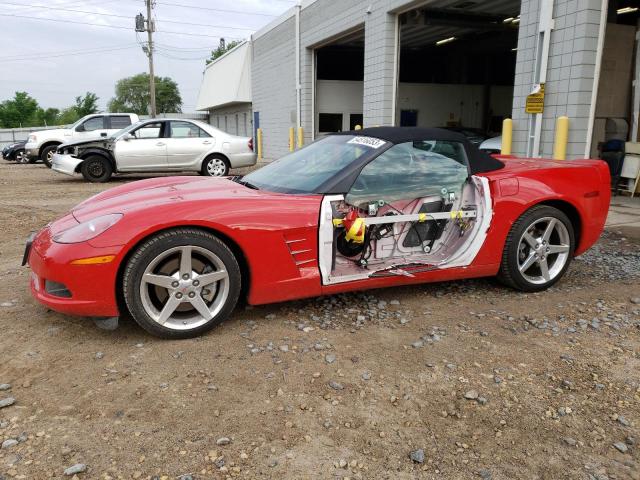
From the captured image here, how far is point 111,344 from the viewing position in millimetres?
3045

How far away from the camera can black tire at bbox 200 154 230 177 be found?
12.3 m

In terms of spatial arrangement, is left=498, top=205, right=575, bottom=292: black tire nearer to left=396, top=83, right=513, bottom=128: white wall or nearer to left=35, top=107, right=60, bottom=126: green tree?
left=396, top=83, right=513, bottom=128: white wall

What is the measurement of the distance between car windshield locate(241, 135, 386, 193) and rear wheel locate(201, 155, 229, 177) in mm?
8311

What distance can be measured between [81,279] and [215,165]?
978 cm

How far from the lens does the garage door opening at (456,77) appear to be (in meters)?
21.3

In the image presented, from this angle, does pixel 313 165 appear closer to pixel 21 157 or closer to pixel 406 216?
pixel 406 216

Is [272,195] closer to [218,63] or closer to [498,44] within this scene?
[498,44]

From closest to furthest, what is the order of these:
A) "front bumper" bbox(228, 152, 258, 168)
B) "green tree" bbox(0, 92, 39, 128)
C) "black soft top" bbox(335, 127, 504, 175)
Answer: "black soft top" bbox(335, 127, 504, 175) → "front bumper" bbox(228, 152, 258, 168) → "green tree" bbox(0, 92, 39, 128)

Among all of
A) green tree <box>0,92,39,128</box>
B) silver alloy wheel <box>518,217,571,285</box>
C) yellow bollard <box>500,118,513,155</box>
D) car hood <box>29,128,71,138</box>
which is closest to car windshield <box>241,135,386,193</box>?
silver alloy wheel <box>518,217,571,285</box>

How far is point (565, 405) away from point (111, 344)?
2.50m

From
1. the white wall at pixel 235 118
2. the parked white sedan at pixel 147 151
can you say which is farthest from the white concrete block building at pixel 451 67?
the parked white sedan at pixel 147 151

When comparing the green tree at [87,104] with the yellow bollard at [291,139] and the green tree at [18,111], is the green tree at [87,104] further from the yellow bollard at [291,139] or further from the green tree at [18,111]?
the yellow bollard at [291,139]

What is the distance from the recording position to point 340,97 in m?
21.2

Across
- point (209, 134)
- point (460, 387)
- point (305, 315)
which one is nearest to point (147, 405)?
point (305, 315)
